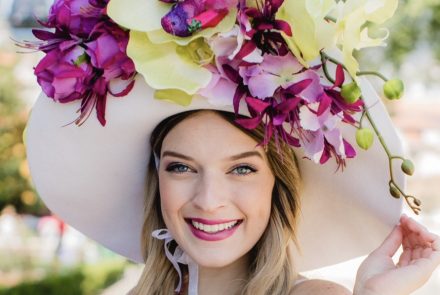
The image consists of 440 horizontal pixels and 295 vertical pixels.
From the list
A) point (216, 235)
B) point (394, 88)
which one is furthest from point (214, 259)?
point (394, 88)

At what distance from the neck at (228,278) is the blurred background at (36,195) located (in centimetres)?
342

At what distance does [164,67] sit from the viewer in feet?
7.07

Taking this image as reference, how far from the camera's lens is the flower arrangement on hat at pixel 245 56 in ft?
6.70

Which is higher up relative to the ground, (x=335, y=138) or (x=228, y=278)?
(x=335, y=138)

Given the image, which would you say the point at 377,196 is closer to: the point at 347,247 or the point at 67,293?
the point at 347,247

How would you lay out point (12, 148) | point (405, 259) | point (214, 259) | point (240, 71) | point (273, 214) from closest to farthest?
point (240, 71) → point (405, 259) → point (214, 259) → point (273, 214) → point (12, 148)

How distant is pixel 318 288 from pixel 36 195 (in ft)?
54.4

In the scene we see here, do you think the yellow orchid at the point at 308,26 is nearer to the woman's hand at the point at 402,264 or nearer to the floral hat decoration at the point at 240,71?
the floral hat decoration at the point at 240,71

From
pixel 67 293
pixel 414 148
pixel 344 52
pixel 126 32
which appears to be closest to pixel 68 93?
pixel 126 32

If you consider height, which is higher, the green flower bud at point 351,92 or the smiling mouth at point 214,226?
the green flower bud at point 351,92

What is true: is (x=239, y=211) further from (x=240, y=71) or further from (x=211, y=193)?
(x=240, y=71)

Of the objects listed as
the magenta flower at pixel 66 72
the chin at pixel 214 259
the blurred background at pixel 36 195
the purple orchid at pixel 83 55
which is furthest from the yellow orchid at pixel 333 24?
the blurred background at pixel 36 195

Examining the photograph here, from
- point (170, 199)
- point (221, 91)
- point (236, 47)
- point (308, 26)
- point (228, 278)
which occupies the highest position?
point (308, 26)

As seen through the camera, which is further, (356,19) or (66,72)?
(66,72)
